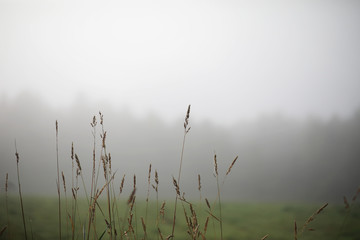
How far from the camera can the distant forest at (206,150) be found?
43875mm

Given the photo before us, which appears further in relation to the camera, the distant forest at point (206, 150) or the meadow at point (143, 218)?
the distant forest at point (206, 150)

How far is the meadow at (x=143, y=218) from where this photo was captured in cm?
125

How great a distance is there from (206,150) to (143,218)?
150 ft

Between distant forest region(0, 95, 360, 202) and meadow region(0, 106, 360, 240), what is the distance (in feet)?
99.4

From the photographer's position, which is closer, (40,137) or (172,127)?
(40,137)

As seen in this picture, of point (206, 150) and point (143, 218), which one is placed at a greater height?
point (143, 218)

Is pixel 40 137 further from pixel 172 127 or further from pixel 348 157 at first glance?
Answer: pixel 348 157

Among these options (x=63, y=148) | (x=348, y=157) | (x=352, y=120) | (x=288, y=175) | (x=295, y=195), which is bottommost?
(x=295, y=195)

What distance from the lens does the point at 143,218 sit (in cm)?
431

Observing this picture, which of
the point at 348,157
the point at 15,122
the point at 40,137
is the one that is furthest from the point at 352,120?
the point at 15,122

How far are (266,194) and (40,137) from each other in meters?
41.8

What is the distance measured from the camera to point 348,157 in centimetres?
4447

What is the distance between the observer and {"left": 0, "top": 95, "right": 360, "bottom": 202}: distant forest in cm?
4388

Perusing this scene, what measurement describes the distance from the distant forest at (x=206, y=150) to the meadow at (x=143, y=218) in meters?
30.3
